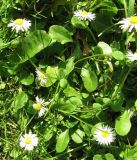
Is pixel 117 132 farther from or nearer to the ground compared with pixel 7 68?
nearer to the ground

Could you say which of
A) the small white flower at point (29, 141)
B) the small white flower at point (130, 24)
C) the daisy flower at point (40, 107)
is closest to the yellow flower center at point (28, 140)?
the small white flower at point (29, 141)

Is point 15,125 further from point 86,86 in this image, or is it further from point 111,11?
point 111,11

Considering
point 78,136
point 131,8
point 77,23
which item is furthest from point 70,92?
point 131,8

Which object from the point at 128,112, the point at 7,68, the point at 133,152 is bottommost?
the point at 133,152

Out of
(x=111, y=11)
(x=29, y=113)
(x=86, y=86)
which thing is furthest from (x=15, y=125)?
(x=111, y=11)

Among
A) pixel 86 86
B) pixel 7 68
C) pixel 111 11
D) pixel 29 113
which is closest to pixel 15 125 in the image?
pixel 29 113

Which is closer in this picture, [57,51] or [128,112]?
[128,112]

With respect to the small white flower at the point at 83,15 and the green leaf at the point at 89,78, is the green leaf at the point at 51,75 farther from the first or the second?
the small white flower at the point at 83,15

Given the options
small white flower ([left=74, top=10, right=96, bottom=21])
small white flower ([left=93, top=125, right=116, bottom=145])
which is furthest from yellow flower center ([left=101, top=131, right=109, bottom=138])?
small white flower ([left=74, top=10, right=96, bottom=21])
